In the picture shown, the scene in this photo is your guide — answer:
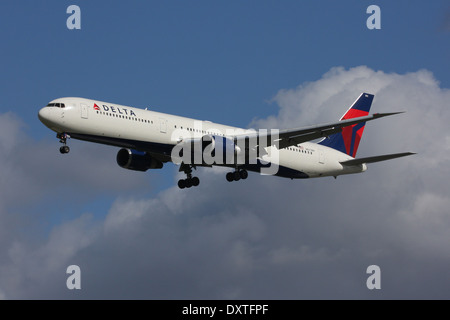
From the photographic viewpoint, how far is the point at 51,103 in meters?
50.1

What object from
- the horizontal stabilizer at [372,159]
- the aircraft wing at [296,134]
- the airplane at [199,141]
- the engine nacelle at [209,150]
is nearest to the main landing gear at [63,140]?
the airplane at [199,141]

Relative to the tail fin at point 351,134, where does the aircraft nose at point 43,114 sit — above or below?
below

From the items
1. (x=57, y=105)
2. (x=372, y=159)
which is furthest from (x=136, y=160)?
(x=372, y=159)

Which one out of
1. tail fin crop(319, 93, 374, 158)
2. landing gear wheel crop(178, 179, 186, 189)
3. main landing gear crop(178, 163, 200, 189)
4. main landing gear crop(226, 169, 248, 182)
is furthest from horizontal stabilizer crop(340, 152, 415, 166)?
landing gear wheel crop(178, 179, 186, 189)

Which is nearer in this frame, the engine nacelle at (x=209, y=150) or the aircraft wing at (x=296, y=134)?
the aircraft wing at (x=296, y=134)

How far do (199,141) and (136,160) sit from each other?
312 inches

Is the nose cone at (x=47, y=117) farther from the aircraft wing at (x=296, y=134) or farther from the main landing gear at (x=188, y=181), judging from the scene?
the main landing gear at (x=188, y=181)

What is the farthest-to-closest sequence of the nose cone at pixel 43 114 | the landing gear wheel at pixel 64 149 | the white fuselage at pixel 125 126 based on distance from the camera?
the landing gear wheel at pixel 64 149 < the white fuselage at pixel 125 126 < the nose cone at pixel 43 114

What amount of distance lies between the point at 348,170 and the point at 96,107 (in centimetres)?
2454

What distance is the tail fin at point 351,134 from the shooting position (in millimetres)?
67062

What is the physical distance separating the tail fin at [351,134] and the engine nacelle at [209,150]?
14354 millimetres

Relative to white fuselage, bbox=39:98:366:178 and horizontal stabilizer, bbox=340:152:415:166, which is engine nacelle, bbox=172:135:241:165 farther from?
horizontal stabilizer, bbox=340:152:415:166
